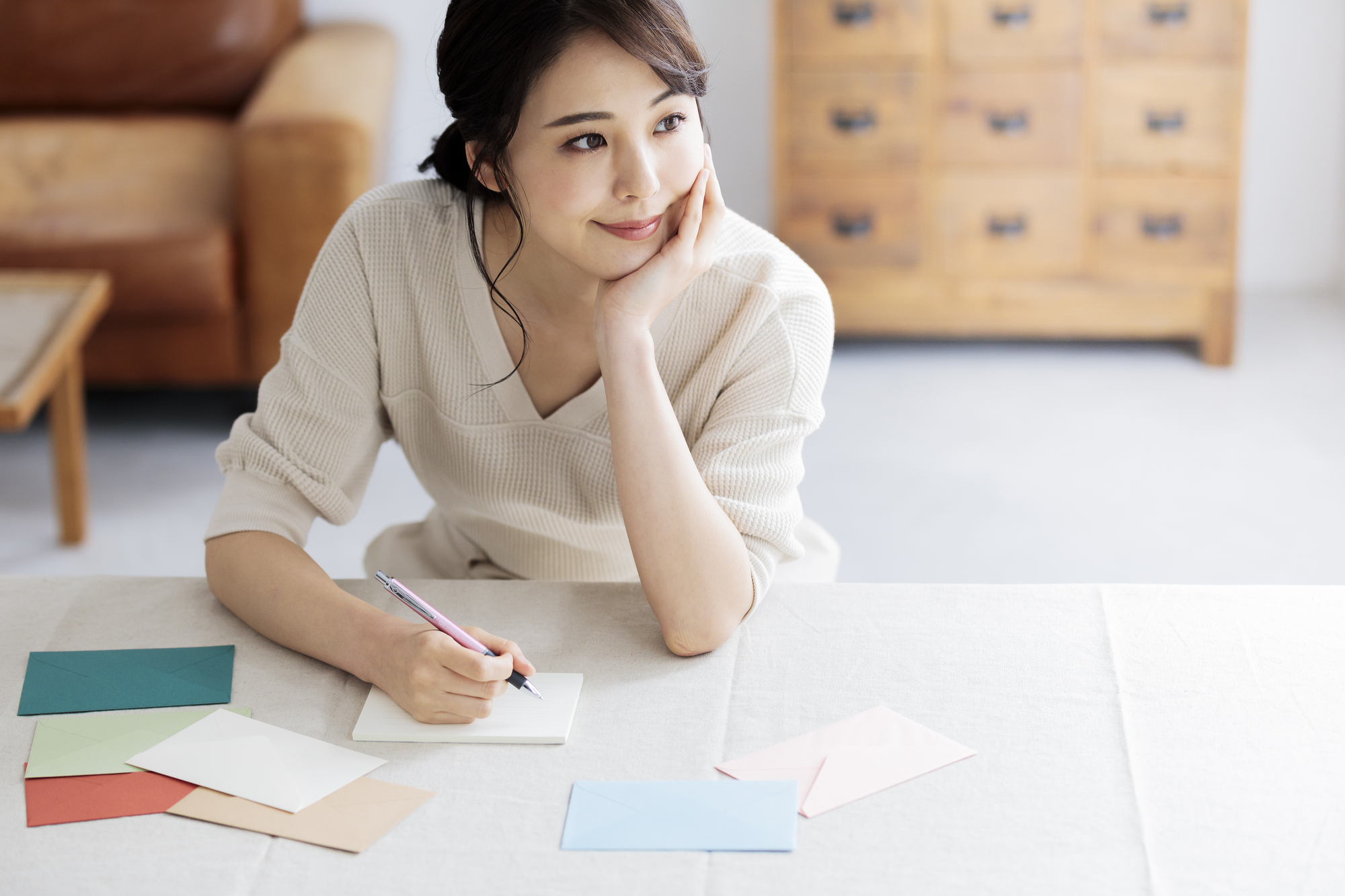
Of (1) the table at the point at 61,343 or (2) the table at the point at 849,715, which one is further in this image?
(1) the table at the point at 61,343

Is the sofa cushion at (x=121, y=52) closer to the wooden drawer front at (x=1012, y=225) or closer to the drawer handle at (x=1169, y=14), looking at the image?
the wooden drawer front at (x=1012, y=225)

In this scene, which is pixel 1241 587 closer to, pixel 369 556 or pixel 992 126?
pixel 369 556

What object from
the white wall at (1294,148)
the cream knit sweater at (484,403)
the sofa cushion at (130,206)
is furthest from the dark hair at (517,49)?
the white wall at (1294,148)

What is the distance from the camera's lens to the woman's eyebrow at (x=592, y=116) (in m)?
0.98

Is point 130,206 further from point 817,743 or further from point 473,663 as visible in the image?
point 817,743

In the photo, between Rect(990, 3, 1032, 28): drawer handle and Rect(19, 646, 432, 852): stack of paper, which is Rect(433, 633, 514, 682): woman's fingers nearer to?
Rect(19, 646, 432, 852): stack of paper

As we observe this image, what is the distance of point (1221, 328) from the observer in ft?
9.79

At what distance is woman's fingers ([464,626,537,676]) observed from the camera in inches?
32.4

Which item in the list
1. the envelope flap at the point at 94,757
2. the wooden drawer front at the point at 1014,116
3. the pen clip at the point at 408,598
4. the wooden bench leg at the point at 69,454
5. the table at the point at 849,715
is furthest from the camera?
the wooden drawer front at the point at 1014,116

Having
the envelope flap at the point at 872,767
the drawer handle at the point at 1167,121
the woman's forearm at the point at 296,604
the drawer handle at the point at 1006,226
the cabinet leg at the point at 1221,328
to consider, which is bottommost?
the cabinet leg at the point at 1221,328

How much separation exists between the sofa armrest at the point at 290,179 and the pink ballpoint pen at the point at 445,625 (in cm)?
169

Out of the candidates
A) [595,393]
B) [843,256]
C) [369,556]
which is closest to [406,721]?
[595,393]

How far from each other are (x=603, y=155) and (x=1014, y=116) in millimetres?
2172

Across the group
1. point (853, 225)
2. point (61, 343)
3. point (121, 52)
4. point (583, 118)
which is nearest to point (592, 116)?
point (583, 118)
